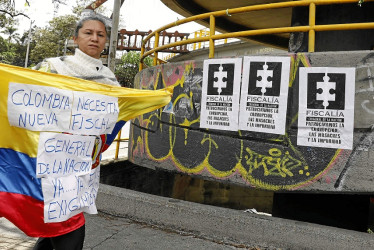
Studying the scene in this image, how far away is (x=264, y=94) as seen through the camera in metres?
4.02

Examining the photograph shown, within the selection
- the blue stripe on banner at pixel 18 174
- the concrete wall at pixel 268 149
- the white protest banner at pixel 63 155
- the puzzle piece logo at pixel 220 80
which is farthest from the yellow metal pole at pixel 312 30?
the blue stripe on banner at pixel 18 174

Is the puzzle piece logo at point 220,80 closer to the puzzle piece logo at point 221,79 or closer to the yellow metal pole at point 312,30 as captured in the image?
the puzzle piece logo at point 221,79

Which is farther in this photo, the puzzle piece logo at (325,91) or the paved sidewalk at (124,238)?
the puzzle piece logo at (325,91)

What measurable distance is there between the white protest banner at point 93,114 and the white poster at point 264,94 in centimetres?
209

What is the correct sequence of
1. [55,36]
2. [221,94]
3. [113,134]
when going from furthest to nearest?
1. [55,36]
2. [221,94]
3. [113,134]

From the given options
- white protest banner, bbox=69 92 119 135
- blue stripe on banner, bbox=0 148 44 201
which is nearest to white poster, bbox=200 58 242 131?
white protest banner, bbox=69 92 119 135

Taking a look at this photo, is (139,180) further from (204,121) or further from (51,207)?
(51,207)

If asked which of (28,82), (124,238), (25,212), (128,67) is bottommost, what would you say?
(124,238)

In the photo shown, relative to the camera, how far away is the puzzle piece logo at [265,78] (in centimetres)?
398

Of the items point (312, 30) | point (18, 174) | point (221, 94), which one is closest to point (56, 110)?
point (18, 174)

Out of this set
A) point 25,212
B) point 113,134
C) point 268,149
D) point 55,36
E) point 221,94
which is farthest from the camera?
point 55,36

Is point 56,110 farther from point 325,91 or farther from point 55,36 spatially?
point 55,36

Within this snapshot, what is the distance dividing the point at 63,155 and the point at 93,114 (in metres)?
0.34

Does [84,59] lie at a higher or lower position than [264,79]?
lower
